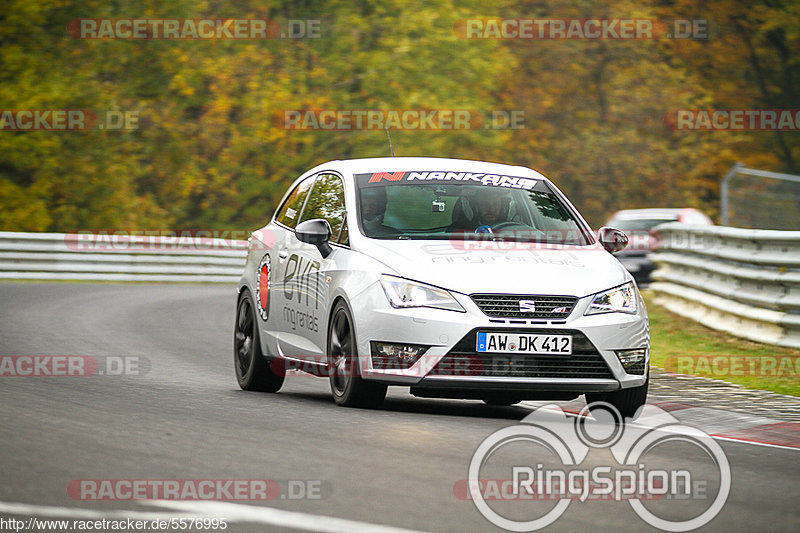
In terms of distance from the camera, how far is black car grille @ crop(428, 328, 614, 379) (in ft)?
29.0

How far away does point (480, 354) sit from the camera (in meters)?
8.85

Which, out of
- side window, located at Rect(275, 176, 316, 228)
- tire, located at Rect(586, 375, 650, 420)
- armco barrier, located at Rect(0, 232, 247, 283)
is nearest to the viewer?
tire, located at Rect(586, 375, 650, 420)

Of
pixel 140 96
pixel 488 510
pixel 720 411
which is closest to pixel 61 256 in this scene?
pixel 140 96

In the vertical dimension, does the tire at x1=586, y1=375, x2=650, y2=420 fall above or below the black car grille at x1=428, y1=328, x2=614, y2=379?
below

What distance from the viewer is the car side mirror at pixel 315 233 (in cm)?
983

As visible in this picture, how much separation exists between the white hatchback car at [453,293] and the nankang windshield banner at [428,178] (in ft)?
0.04

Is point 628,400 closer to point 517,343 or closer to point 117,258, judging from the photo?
point 517,343

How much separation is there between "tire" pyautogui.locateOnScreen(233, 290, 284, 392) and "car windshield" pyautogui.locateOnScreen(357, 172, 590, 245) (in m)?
1.70

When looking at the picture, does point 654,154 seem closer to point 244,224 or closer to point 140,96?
point 244,224

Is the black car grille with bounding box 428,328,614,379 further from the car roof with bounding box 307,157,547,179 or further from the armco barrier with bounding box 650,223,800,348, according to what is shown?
the armco barrier with bounding box 650,223,800,348

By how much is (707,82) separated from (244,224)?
60.3 feet

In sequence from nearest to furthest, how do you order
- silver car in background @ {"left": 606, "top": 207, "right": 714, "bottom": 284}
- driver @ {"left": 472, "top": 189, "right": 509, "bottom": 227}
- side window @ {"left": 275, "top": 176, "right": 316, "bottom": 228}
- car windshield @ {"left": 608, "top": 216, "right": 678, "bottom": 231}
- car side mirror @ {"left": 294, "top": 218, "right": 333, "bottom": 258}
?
1. car side mirror @ {"left": 294, "top": 218, "right": 333, "bottom": 258}
2. driver @ {"left": 472, "top": 189, "right": 509, "bottom": 227}
3. side window @ {"left": 275, "top": 176, "right": 316, "bottom": 228}
4. silver car in background @ {"left": 606, "top": 207, "right": 714, "bottom": 284}
5. car windshield @ {"left": 608, "top": 216, "right": 678, "bottom": 231}

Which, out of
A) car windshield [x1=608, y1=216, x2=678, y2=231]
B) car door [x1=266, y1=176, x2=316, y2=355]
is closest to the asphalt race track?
car door [x1=266, y1=176, x2=316, y2=355]

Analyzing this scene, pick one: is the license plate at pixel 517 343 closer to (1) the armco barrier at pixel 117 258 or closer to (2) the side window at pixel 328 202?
(2) the side window at pixel 328 202
